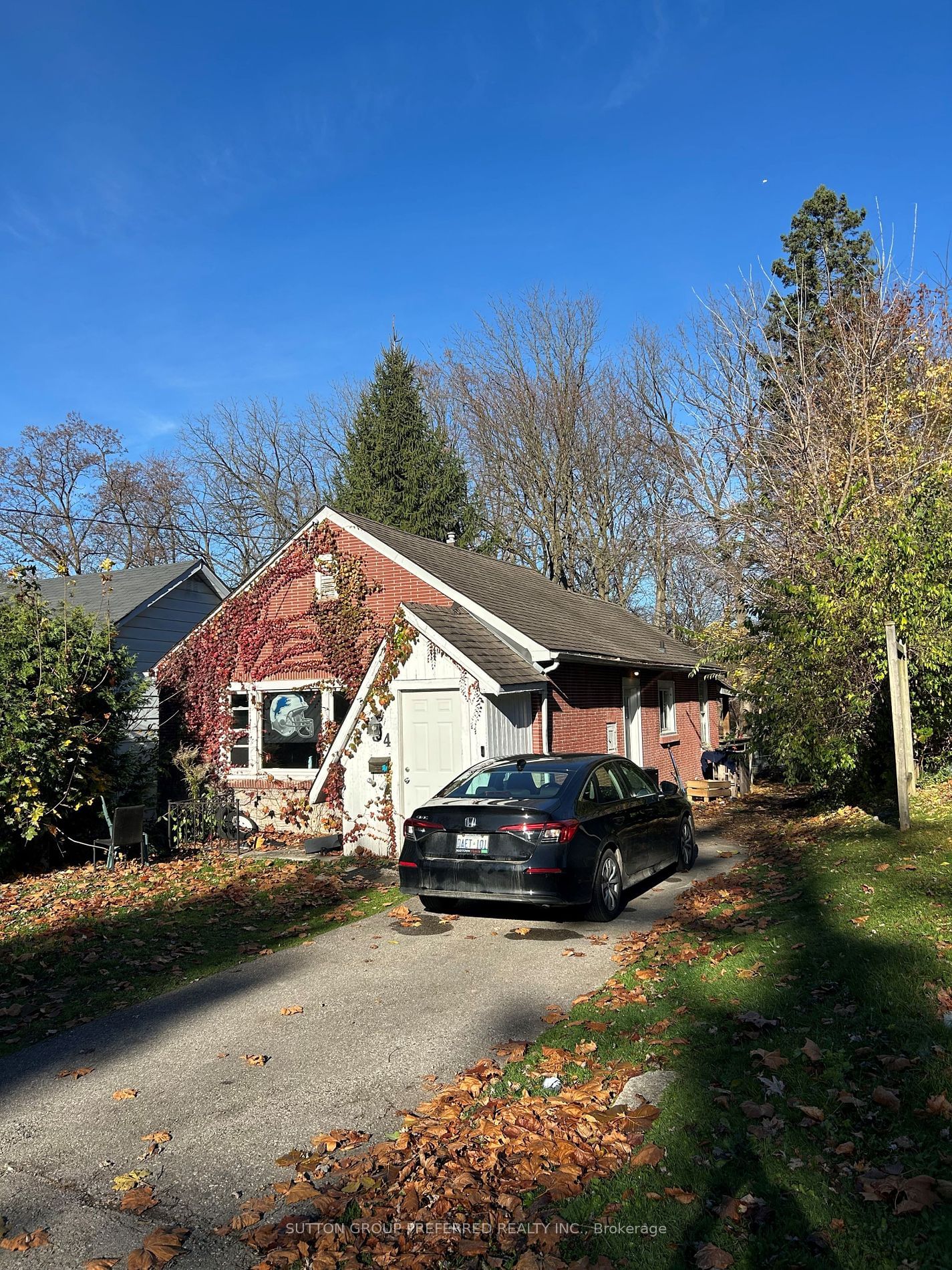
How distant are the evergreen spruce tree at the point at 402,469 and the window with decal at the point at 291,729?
51.4ft

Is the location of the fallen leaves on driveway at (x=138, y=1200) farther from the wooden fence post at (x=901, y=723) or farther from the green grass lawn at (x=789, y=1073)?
the wooden fence post at (x=901, y=723)

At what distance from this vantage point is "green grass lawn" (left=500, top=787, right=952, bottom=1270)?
328 cm

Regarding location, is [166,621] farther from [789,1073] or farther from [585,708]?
[789,1073]

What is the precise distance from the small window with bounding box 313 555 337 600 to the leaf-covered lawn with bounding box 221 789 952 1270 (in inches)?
420

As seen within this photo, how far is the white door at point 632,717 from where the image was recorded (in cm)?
1819

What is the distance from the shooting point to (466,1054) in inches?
209

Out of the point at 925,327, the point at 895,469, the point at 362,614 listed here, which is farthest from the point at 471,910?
the point at 925,327

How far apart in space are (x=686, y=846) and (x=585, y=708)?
5.40 meters

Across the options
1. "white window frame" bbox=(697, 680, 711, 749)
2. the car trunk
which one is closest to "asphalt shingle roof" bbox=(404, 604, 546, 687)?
the car trunk

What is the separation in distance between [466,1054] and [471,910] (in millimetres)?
3834

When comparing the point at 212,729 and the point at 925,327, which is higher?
the point at 925,327

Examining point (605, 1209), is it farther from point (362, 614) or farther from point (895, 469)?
point (895, 469)

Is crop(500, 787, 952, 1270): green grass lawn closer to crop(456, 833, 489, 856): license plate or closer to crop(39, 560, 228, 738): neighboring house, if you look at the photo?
crop(456, 833, 489, 856): license plate

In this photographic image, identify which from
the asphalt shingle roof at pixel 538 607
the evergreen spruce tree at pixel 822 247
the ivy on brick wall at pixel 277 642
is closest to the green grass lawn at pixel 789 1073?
the asphalt shingle roof at pixel 538 607
